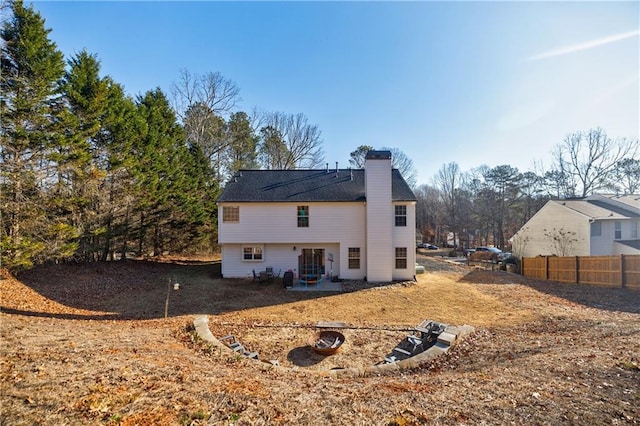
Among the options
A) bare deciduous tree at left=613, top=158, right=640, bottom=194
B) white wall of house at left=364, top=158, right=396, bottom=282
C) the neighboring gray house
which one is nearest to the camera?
white wall of house at left=364, top=158, right=396, bottom=282

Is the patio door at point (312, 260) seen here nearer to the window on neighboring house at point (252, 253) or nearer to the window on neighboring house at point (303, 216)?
the window on neighboring house at point (303, 216)

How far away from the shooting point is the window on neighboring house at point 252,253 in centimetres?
1775

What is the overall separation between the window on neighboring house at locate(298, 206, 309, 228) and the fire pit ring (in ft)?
30.3

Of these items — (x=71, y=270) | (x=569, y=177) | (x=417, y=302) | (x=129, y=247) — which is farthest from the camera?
(x=569, y=177)

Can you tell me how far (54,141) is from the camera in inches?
530

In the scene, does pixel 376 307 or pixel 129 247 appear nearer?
pixel 376 307

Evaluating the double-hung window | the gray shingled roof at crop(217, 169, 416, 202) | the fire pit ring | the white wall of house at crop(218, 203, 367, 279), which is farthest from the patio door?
the double-hung window

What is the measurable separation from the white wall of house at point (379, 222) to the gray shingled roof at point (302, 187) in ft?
3.03

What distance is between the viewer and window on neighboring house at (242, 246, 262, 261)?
1775 cm

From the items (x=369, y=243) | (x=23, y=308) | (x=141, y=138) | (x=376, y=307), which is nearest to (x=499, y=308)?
(x=376, y=307)

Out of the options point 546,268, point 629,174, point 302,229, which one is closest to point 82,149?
point 302,229

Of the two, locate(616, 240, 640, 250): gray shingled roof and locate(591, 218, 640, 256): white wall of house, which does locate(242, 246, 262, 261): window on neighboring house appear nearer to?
locate(591, 218, 640, 256): white wall of house

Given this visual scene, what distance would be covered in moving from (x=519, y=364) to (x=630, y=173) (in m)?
44.0

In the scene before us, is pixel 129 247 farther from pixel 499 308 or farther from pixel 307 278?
pixel 499 308
